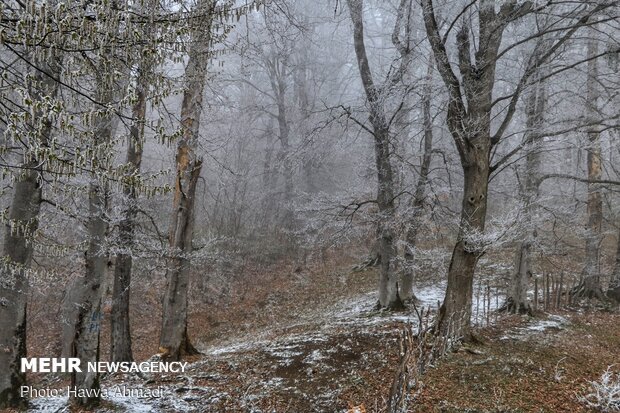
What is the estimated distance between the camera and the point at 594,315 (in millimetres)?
12562

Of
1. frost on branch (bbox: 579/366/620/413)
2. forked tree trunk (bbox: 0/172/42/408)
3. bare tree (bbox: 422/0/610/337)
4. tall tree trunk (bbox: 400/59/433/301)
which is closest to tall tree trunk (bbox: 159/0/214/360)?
forked tree trunk (bbox: 0/172/42/408)

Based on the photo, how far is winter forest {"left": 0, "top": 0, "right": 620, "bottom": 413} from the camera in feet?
13.6

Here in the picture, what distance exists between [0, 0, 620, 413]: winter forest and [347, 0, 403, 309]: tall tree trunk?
0.21ft

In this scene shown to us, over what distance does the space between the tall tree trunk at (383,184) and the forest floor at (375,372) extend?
81cm

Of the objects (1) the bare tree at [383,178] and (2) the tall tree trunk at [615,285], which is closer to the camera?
(1) the bare tree at [383,178]

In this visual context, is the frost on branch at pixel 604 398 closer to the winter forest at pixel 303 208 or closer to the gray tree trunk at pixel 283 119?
the winter forest at pixel 303 208

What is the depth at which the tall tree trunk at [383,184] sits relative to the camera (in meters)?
11.9

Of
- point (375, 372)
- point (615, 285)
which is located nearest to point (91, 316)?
point (375, 372)

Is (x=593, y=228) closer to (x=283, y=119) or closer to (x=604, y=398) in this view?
(x=604, y=398)

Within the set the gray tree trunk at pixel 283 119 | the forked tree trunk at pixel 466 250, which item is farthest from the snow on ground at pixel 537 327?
the gray tree trunk at pixel 283 119

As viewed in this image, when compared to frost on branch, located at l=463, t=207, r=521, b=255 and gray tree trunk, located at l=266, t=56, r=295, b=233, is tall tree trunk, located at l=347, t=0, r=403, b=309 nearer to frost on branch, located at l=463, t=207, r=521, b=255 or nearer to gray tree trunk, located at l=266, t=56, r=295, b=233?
frost on branch, located at l=463, t=207, r=521, b=255

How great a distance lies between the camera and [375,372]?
7.44 meters

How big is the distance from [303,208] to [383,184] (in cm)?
237

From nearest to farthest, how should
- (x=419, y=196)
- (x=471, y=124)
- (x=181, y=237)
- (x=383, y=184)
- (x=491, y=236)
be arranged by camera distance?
(x=491, y=236) → (x=471, y=124) → (x=181, y=237) → (x=419, y=196) → (x=383, y=184)
